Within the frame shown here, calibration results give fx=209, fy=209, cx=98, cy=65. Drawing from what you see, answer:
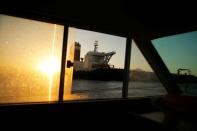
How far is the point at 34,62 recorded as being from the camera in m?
3.19

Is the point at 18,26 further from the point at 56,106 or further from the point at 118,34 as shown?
the point at 118,34

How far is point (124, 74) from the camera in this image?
3.95m

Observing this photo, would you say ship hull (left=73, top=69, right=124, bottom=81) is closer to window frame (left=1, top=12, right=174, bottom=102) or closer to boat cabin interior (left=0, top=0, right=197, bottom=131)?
window frame (left=1, top=12, right=174, bottom=102)

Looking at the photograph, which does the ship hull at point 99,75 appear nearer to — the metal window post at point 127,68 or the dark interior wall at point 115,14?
the metal window post at point 127,68

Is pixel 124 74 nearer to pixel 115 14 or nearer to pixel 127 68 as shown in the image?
pixel 127 68

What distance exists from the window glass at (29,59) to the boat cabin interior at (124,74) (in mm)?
25

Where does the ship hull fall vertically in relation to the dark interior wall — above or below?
below

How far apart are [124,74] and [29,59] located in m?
1.75

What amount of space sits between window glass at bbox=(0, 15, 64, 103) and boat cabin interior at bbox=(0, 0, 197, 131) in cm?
2

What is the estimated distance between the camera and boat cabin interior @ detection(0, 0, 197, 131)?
273 cm

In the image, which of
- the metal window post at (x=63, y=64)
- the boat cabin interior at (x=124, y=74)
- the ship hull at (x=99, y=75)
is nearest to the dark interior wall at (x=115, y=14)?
the boat cabin interior at (x=124, y=74)

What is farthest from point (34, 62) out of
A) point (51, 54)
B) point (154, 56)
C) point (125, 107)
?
point (154, 56)

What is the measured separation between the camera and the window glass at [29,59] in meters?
2.89

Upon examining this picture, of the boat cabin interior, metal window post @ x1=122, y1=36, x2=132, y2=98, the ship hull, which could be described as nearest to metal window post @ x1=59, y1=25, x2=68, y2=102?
the boat cabin interior
